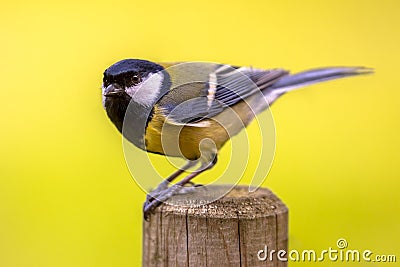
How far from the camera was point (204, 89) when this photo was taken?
3156 millimetres

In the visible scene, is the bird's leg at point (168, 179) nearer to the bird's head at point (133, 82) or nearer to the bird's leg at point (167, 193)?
the bird's leg at point (167, 193)

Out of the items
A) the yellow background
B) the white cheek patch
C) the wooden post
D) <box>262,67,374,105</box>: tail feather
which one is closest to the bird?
the white cheek patch

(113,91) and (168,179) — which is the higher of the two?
(113,91)

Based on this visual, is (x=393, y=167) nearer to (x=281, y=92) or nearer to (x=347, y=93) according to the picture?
(x=347, y=93)

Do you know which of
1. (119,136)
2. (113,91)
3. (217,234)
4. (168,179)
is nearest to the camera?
(217,234)

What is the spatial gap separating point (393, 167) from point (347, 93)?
0.73 metres

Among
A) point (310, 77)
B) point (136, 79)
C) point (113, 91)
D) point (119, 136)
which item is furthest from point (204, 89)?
point (310, 77)

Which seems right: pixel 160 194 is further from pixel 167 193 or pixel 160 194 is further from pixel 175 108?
pixel 175 108

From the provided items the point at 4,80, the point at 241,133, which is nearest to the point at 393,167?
the point at 241,133

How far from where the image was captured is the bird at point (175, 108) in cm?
292

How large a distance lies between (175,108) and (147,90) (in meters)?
0.16

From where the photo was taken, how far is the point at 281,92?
3.74 m

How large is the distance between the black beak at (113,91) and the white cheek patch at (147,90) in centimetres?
4

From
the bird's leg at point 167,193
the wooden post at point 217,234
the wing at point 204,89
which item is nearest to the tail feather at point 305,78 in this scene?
the wing at point 204,89
